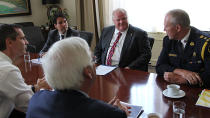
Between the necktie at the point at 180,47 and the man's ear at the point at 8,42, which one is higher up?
the man's ear at the point at 8,42

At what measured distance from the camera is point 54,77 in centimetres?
97

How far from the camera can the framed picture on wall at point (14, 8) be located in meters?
4.16

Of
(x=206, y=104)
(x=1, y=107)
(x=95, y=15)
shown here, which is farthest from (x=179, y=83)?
(x=95, y=15)

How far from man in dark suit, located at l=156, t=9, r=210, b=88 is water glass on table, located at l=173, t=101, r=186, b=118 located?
1.57 feet

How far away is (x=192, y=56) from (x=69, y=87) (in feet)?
4.31

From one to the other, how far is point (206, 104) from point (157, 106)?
1.01ft

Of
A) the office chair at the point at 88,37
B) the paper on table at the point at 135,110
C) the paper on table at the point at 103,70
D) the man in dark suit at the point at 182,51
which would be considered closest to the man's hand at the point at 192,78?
the man in dark suit at the point at 182,51

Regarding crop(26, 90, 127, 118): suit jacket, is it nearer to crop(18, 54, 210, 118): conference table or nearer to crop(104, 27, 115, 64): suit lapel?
crop(18, 54, 210, 118): conference table

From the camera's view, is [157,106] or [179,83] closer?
[157,106]

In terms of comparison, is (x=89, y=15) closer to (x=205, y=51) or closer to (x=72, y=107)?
(x=205, y=51)

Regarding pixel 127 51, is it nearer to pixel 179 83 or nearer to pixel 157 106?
pixel 179 83

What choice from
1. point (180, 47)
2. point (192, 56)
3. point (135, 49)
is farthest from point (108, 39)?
point (192, 56)

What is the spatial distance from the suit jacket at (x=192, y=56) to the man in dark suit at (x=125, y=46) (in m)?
0.50

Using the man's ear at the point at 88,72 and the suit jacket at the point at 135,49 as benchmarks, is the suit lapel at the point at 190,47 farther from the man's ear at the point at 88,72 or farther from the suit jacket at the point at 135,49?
the man's ear at the point at 88,72
